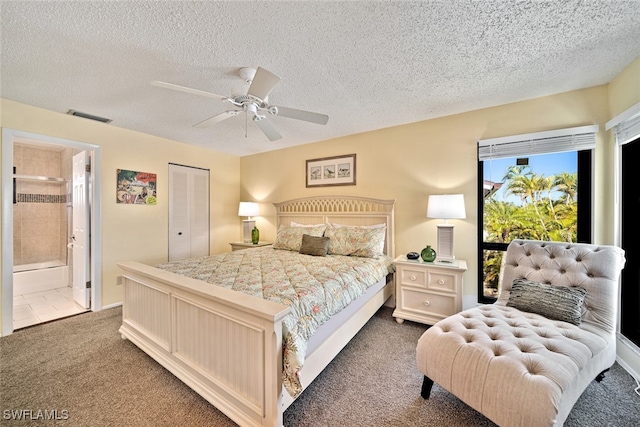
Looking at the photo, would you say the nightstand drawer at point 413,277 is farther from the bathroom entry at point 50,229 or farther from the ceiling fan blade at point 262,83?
the bathroom entry at point 50,229

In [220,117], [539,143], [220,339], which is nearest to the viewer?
[220,339]

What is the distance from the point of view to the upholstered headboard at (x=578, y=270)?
1755 millimetres

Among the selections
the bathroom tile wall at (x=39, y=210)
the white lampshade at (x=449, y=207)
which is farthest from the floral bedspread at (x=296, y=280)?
the bathroom tile wall at (x=39, y=210)

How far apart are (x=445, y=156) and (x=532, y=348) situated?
229cm

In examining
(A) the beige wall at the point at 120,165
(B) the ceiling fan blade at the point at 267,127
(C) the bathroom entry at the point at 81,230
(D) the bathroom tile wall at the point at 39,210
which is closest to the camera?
(B) the ceiling fan blade at the point at 267,127

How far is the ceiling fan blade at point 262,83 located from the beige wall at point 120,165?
2875 millimetres

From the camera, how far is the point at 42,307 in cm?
332

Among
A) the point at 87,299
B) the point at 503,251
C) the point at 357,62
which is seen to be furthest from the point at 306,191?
the point at 87,299

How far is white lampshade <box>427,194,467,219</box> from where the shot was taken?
2.70m

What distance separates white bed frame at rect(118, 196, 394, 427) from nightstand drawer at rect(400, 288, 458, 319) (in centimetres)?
56

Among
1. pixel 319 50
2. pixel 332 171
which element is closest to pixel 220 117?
pixel 319 50

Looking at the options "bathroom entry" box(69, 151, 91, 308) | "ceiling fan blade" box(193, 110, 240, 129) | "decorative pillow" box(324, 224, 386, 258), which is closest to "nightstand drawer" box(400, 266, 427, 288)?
"decorative pillow" box(324, 224, 386, 258)

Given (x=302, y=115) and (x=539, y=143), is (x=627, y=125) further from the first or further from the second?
(x=302, y=115)

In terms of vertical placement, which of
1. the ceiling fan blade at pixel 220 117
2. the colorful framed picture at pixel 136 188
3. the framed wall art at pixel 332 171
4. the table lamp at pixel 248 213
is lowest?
the table lamp at pixel 248 213
